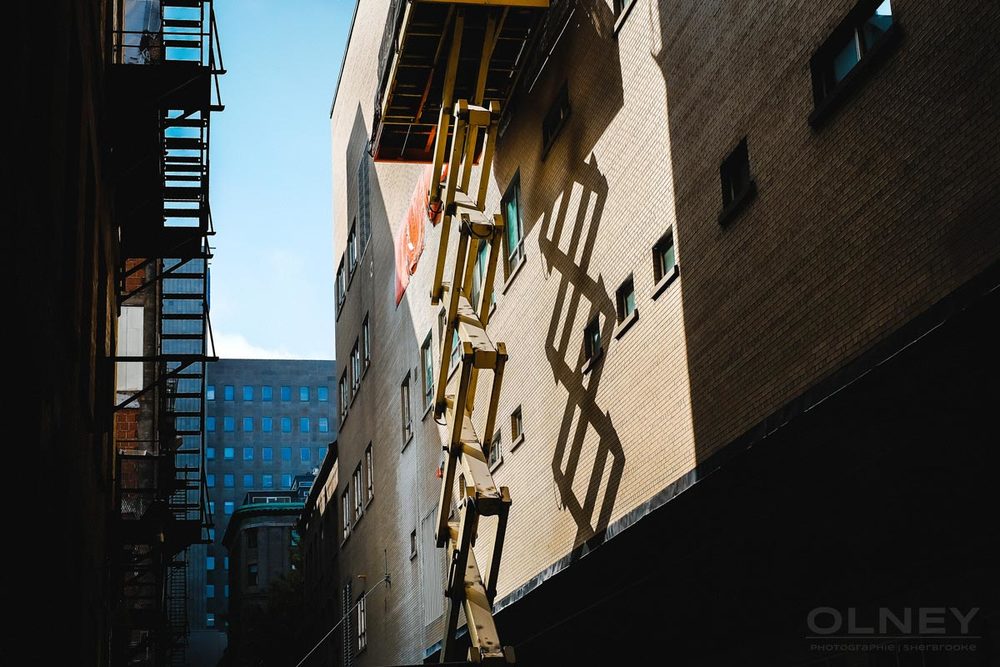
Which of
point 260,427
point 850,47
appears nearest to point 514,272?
point 850,47

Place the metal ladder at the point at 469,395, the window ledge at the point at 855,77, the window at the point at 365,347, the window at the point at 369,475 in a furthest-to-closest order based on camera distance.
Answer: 1. the window at the point at 365,347
2. the window at the point at 369,475
3. the metal ladder at the point at 469,395
4. the window ledge at the point at 855,77

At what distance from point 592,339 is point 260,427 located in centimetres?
14520

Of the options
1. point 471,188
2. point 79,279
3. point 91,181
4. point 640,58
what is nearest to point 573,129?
point 640,58

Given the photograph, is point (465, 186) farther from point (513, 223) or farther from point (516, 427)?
point (516, 427)

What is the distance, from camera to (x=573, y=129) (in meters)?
23.0

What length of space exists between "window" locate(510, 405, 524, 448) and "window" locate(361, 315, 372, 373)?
17.3 metres

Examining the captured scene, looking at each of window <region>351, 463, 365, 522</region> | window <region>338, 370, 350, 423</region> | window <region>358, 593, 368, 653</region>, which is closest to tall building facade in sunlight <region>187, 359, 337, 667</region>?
window <region>338, 370, 350, 423</region>

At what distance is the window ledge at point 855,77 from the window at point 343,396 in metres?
36.6

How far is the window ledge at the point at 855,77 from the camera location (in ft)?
42.5

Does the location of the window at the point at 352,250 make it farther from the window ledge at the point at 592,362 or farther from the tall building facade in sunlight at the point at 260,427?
the tall building facade in sunlight at the point at 260,427

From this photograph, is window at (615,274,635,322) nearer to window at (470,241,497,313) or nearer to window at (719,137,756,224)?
window at (719,137,756,224)

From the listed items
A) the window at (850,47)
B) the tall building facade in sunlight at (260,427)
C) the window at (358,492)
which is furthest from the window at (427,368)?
the tall building facade in sunlight at (260,427)

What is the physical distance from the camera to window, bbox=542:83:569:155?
23.6 metres

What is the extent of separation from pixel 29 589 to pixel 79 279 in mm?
5037
